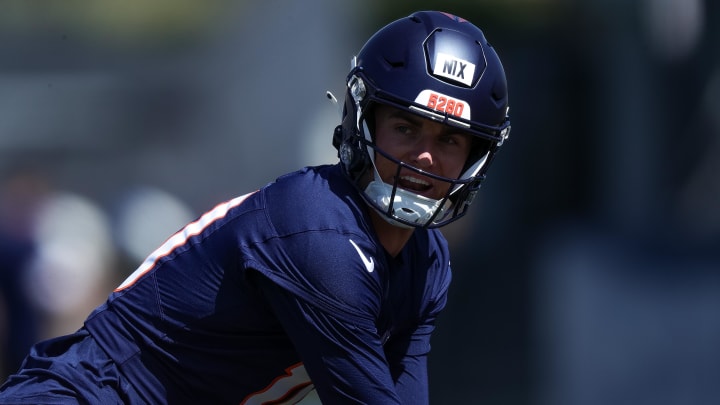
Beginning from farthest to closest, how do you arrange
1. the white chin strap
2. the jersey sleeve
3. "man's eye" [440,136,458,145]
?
"man's eye" [440,136,458,145], the white chin strap, the jersey sleeve

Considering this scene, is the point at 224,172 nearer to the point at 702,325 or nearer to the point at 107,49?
the point at 107,49

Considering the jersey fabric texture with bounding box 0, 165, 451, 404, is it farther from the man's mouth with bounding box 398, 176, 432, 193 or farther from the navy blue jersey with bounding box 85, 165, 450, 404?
the man's mouth with bounding box 398, 176, 432, 193

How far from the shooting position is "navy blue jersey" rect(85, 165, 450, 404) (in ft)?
7.74

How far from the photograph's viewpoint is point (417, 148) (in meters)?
2.54

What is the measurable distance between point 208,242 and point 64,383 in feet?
1.46

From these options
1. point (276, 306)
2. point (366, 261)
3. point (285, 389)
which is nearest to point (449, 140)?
point (366, 261)

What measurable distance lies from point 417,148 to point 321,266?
1.28ft

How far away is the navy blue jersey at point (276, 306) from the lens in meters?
2.36

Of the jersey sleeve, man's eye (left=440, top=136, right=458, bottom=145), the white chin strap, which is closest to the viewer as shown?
the jersey sleeve

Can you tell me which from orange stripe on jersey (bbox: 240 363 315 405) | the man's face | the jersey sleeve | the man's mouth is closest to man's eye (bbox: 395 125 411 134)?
the man's face

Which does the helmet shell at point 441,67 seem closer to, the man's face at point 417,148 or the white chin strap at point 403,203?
the man's face at point 417,148

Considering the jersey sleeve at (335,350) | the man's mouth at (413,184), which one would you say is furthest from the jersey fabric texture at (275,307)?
the man's mouth at (413,184)

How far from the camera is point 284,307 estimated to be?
238cm

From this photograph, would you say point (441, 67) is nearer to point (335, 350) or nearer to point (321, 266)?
point (321, 266)
